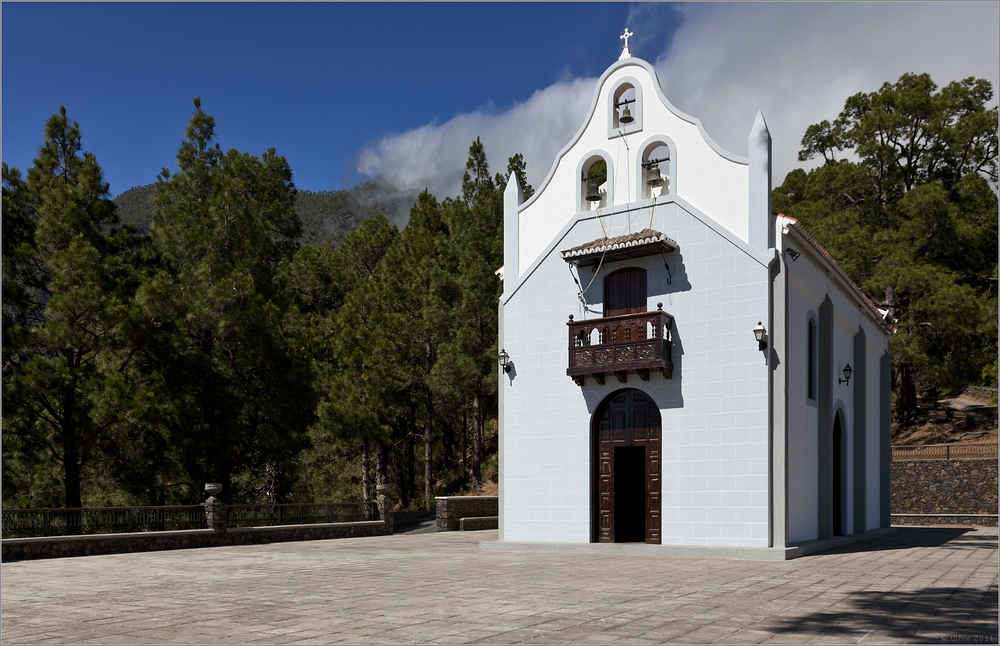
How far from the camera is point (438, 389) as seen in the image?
36.1 m

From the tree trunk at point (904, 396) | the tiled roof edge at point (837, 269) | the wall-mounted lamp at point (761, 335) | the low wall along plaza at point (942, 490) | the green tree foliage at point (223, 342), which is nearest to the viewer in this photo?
the wall-mounted lamp at point (761, 335)

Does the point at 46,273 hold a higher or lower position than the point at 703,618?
higher

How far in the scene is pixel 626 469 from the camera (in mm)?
19031

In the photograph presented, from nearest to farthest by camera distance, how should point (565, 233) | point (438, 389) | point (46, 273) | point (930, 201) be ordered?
point (565, 233) → point (46, 273) → point (438, 389) → point (930, 201)

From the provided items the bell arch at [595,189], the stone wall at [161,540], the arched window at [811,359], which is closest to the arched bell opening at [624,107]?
the bell arch at [595,189]

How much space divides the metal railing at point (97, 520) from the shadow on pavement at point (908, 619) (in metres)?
15.0

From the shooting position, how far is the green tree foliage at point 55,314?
70.8 feet

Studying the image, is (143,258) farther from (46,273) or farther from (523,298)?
(523,298)

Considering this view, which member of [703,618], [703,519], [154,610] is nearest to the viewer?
[703,618]

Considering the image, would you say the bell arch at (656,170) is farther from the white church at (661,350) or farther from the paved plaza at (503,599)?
the paved plaza at (503,599)

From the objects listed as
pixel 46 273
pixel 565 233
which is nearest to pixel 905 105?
pixel 565 233

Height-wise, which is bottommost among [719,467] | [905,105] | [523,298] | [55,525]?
[55,525]

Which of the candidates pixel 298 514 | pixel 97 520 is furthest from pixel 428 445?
pixel 97 520

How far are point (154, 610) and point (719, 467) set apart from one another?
11265 millimetres
